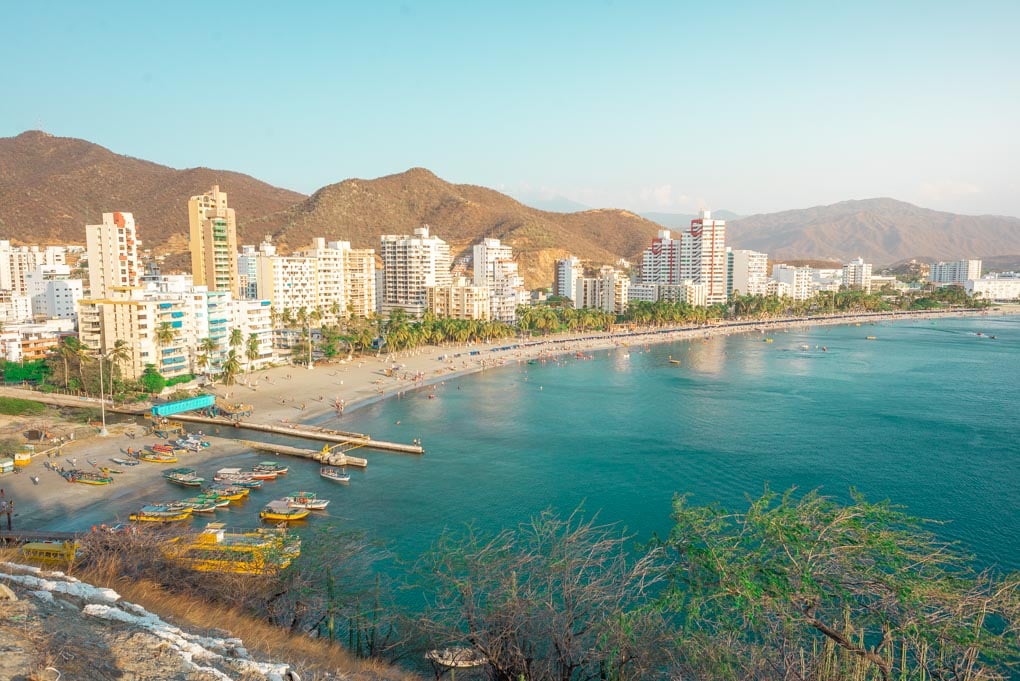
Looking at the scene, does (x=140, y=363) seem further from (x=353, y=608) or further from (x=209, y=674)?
(x=209, y=674)

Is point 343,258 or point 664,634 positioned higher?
point 343,258

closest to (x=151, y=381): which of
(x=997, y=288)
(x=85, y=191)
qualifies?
(x=85, y=191)

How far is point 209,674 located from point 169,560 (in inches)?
275

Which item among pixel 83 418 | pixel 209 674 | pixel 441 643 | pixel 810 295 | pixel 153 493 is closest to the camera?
pixel 209 674

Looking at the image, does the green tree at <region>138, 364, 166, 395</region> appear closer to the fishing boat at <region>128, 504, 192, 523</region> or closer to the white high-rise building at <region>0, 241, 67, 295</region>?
the fishing boat at <region>128, 504, 192, 523</region>

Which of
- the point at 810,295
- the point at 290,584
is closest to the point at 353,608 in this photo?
the point at 290,584

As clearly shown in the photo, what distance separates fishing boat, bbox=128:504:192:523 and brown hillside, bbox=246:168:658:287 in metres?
111

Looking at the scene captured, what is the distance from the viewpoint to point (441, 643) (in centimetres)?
1252

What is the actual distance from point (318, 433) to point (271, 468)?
6543 mm

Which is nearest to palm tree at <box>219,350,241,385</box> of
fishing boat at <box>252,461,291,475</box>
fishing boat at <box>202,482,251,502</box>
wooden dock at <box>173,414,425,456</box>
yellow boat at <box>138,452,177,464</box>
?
wooden dock at <box>173,414,425,456</box>

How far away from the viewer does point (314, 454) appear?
108 feet

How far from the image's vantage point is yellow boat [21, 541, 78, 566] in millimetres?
18500

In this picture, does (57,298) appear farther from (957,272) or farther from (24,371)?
(957,272)

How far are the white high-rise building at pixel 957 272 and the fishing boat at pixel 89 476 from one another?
18847 cm
